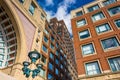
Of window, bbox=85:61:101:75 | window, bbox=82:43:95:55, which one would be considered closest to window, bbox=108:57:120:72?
window, bbox=85:61:101:75

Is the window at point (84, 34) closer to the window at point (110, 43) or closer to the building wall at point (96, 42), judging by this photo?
the building wall at point (96, 42)

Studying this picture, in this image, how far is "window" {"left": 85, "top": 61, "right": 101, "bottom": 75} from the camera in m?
19.0

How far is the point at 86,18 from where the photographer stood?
1073 inches

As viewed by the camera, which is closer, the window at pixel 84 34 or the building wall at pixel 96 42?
the building wall at pixel 96 42

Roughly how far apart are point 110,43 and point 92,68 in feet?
17.0

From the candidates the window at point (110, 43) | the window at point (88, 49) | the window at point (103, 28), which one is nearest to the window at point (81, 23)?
the window at point (103, 28)

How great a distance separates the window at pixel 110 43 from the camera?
2031 cm

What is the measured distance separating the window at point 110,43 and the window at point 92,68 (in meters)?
3.34

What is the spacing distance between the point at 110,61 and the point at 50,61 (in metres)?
18.6

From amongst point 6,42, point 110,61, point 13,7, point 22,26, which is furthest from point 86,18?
point 6,42

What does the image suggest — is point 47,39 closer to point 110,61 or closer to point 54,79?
point 54,79

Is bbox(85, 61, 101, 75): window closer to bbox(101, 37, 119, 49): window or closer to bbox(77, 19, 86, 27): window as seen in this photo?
bbox(101, 37, 119, 49): window

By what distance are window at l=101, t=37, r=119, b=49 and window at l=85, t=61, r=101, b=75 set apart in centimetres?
334

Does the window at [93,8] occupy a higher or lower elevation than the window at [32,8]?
lower
